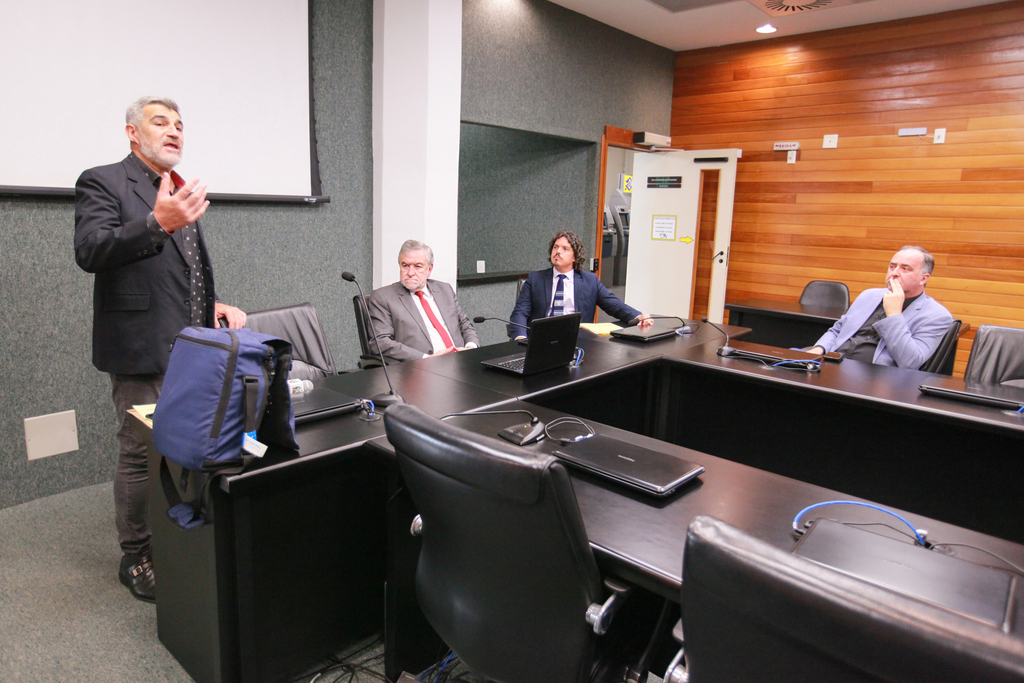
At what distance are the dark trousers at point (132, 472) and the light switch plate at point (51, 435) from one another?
2.95 ft

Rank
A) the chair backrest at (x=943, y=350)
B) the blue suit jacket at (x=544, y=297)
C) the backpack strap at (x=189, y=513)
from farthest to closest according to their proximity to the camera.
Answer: the blue suit jacket at (x=544, y=297) < the chair backrest at (x=943, y=350) < the backpack strap at (x=189, y=513)

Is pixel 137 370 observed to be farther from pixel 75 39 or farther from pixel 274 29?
pixel 274 29

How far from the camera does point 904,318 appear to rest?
2979 millimetres

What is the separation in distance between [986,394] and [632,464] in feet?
5.09

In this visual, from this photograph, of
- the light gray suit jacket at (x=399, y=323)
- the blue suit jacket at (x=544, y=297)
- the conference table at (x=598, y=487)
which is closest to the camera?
the conference table at (x=598, y=487)

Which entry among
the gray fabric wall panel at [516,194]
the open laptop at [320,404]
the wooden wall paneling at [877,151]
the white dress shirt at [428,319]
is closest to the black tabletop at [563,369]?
the white dress shirt at [428,319]

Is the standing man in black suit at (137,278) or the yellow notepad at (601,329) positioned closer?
the standing man in black suit at (137,278)

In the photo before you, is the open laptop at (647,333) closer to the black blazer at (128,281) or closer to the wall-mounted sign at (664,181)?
the black blazer at (128,281)

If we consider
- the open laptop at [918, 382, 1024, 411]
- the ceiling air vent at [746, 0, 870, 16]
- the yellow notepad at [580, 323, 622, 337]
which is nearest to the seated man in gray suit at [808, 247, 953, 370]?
the open laptop at [918, 382, 1024, 411]

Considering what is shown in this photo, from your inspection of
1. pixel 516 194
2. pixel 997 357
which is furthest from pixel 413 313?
pixel 516 194

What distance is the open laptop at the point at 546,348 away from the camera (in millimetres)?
2217

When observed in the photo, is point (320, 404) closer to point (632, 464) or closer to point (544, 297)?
point (632, 464)

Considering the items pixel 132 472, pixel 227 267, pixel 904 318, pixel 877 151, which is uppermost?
pixel 877 151

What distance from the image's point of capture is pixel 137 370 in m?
1.98
